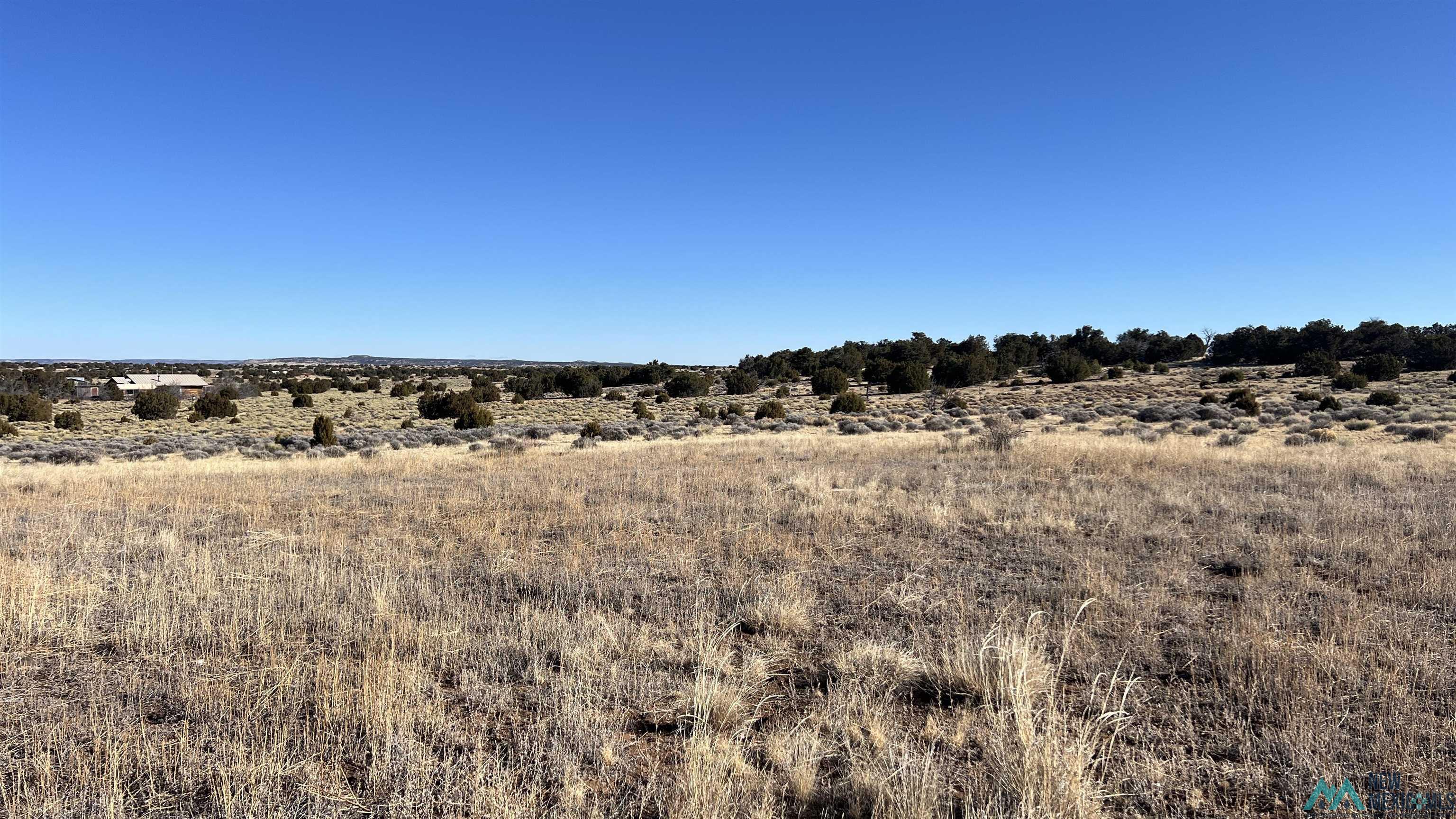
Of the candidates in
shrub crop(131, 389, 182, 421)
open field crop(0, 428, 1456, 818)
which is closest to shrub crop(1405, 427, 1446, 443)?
open field crop(0, 428, 1456, 818)

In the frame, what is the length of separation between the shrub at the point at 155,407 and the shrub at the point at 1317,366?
238 feet

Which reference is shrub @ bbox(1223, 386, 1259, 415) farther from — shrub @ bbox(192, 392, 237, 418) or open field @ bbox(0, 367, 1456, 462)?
shrub @ bbox(192, 392, 237, 418)

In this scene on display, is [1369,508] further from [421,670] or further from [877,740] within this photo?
[421,670]

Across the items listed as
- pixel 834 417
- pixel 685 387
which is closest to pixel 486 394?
pixel 685 387

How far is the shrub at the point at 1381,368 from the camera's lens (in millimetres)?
40969

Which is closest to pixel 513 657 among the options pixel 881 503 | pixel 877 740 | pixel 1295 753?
pixel 877 740

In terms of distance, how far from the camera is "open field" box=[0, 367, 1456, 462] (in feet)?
72.9

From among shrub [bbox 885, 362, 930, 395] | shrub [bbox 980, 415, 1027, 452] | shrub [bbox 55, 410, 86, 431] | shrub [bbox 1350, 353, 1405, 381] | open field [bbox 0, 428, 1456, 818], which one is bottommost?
shrub [bbox 55, 410, 86, 431]

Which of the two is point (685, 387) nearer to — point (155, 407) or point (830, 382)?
point (830, 382)

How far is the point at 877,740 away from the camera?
3.18 metres

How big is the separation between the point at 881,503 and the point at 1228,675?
17.8 feet

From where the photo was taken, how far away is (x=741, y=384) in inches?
2138

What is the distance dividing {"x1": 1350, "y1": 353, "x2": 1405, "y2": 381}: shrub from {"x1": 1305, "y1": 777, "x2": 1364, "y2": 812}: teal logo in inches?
2126
